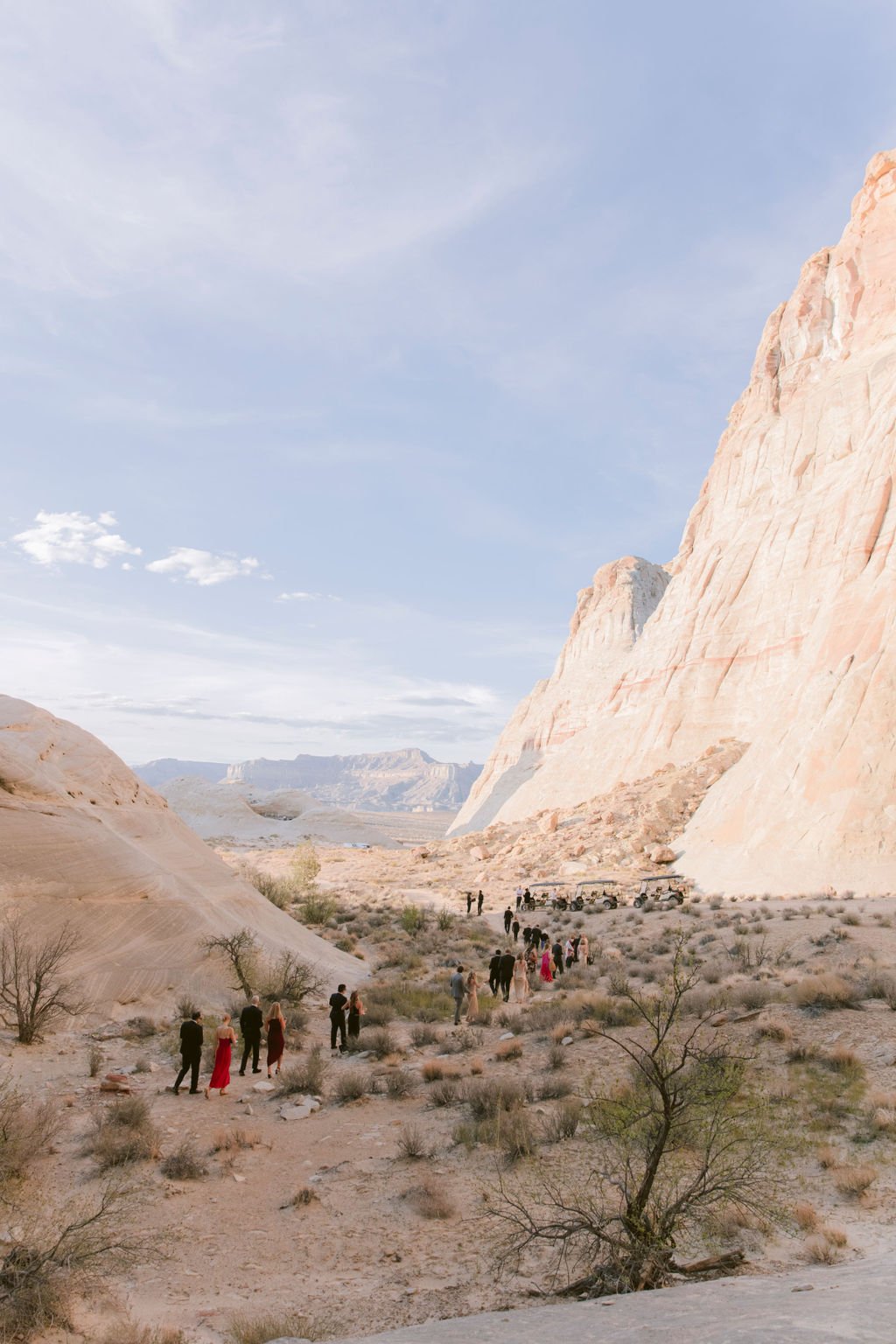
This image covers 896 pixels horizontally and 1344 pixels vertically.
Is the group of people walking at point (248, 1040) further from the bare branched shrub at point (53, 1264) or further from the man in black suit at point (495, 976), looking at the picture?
the bare branched shrub at point (53, 1264)

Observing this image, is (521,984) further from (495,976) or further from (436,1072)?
(436,1072)

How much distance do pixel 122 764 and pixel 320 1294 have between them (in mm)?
15593

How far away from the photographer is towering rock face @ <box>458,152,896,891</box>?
97.5ft

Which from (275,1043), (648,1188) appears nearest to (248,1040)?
(275,1043)

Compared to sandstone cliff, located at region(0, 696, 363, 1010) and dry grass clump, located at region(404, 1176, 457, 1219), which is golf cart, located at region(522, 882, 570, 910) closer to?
sandstone cliff, located at region(0, 696, 363, 1010)

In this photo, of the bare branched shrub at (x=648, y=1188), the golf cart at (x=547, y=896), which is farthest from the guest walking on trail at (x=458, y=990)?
the golf cart at (x=547, y=896)

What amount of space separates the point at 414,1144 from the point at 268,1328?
3.62 metres

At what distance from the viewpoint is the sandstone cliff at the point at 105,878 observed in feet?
46.5

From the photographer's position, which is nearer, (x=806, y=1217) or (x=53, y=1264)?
(x=53, y=1264)

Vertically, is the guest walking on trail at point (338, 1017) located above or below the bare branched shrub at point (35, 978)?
below

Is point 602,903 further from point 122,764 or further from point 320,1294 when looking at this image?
point 320,1294

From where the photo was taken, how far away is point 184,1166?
786 centimetres

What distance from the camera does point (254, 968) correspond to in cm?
1554

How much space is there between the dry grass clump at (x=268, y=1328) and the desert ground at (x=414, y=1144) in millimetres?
16
